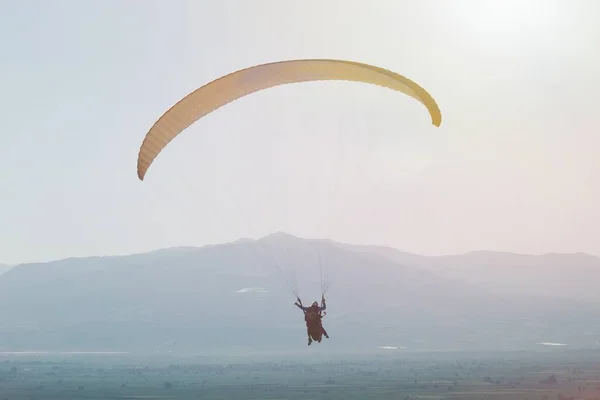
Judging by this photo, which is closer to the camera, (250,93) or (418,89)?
(418,89)

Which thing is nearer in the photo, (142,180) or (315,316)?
(142,180)

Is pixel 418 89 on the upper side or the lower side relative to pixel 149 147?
upper

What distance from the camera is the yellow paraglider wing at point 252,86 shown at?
22.2m

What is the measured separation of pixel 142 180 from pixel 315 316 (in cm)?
662

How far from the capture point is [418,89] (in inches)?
874

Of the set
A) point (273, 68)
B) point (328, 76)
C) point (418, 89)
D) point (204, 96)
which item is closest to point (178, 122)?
point (204, 96)

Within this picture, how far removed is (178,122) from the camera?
2266 centimetres

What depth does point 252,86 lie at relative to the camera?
23281mm

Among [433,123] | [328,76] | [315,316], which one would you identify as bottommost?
[315,316]

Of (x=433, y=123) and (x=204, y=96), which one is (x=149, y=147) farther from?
(x=433, y=123)

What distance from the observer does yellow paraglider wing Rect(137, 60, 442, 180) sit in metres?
22.2

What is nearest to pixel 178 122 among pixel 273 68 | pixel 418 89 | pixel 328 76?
pixel 273 68

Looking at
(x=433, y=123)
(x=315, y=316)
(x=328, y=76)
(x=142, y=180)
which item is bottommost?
(x=315, y=316)

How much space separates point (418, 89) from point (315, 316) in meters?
Result: 7.47
